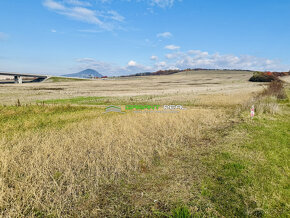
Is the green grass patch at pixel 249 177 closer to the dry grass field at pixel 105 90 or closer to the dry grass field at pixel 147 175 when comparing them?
the dry grass field at pixel 147 175

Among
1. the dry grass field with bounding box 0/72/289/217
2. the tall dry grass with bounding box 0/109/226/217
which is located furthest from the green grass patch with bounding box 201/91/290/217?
the tall dry grass with bounding box 0/109/226/217

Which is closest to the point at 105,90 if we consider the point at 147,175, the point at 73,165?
the point at 73,165

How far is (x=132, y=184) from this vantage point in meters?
6.09

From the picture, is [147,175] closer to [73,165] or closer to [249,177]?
[73,165]

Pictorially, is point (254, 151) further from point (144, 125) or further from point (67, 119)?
point (67, 119)

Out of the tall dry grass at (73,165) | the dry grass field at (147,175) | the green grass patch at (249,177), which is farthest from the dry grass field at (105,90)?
the green grass patch at (249,177)

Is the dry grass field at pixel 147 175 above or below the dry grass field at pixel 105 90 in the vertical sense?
below

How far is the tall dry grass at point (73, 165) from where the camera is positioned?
4.92 meters

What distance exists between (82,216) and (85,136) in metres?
6.72

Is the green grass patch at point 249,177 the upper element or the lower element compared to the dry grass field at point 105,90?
lower

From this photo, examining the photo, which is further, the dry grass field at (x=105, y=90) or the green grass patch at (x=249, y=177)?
the dry grass field at (x=105, y=90)

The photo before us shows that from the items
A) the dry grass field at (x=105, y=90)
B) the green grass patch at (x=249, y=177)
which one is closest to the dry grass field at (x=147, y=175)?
the green grass patch at (x=249, y=177)

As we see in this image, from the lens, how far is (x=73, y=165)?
721 centimetres

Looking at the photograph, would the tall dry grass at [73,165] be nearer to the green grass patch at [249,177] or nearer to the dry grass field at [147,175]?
the dry grass field at [147,175]
